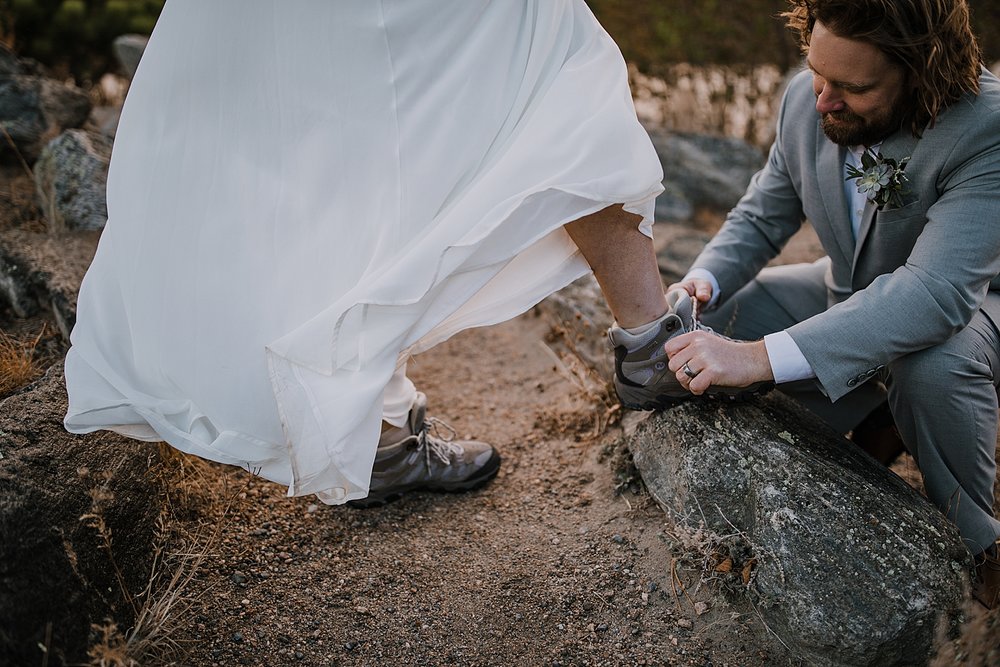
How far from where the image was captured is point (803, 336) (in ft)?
6.86

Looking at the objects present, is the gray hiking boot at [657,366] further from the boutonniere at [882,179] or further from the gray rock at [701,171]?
the gray rock at [701,171]

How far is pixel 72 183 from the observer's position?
3574 millimetres

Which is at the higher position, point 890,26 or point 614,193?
point 890,26

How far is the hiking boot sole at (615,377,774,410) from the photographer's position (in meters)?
2.23

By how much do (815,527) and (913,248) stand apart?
0.78m

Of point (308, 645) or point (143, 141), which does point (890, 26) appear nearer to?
point (143, 141)

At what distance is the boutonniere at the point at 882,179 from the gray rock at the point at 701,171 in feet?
9.36

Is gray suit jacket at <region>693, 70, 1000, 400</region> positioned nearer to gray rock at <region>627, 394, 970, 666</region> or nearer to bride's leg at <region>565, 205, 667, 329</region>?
gray rock at <region>627, 394, 970, 666</region>

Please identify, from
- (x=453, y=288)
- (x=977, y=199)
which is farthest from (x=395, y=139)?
(x=977, y=199)

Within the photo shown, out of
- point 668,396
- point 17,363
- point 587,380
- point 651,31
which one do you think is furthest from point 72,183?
point 651,31

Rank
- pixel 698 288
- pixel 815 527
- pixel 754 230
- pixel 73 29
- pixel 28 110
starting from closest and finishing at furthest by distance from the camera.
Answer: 1. pixel 815 527
2. pixel 698 288
3. pixel 754 230
4. pixel 28 110
5. pixel 73 29

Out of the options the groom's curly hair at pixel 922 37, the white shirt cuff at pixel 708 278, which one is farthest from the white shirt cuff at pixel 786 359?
the groom's curly hair at pixel 922 37

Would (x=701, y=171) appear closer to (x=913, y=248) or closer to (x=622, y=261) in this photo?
(x=913, y=248)

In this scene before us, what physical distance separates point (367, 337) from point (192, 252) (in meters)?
0.49
